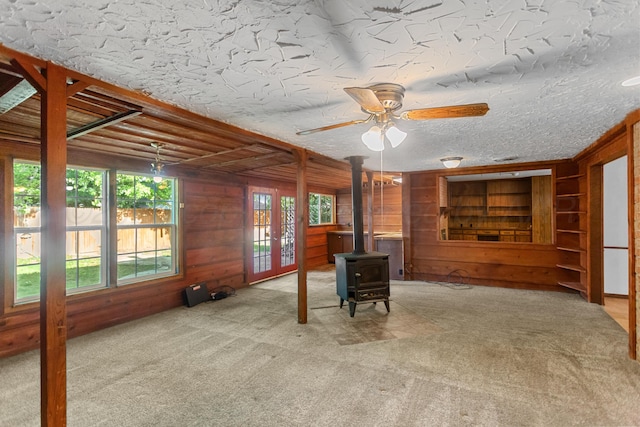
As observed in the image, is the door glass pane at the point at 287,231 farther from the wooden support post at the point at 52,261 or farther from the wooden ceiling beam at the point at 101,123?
the wooden support post at the point at 52,261

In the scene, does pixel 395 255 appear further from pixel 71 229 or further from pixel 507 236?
pixel 71 229

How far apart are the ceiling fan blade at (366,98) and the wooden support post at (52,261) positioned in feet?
5.40

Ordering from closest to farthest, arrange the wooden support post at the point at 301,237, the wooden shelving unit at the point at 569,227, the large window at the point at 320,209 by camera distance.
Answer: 1. the wooden support post at the point at 301,237
2. the wooden shelving unit at the point at 569,227
3. the large window at the point at 320,209

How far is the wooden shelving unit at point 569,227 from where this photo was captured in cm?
513

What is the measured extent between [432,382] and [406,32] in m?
2.53

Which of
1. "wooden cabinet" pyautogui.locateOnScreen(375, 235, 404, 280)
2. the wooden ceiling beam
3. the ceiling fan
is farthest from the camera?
"wooden cabinet" pyautogui.locateOnScreen(375, 235, 404, 280)

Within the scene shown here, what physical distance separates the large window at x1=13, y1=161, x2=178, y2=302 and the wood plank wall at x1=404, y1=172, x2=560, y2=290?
472 cm

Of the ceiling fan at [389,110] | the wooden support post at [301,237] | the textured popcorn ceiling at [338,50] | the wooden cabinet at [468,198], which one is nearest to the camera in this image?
the textured popcorn ceiling at [338,50]

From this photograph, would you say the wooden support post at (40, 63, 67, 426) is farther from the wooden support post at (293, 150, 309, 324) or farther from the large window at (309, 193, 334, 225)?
the large window at (309, 193, 334, 225)

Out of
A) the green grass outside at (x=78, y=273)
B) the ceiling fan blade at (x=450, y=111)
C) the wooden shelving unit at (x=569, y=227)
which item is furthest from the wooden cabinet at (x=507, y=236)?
the green grass outside at (x=78, y=273)

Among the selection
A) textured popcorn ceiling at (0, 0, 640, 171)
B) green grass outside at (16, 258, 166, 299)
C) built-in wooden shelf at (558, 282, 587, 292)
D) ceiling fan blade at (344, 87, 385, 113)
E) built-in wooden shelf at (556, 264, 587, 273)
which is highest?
textured popcorn ceiling at (0, 0, 640, 171)

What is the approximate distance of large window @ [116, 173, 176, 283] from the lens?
14.3 feet

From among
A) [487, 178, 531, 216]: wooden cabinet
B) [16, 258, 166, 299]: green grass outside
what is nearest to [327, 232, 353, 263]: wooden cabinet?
[487, 178, 531, 216]: wooden cabinet

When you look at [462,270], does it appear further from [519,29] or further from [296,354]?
[519,29]
